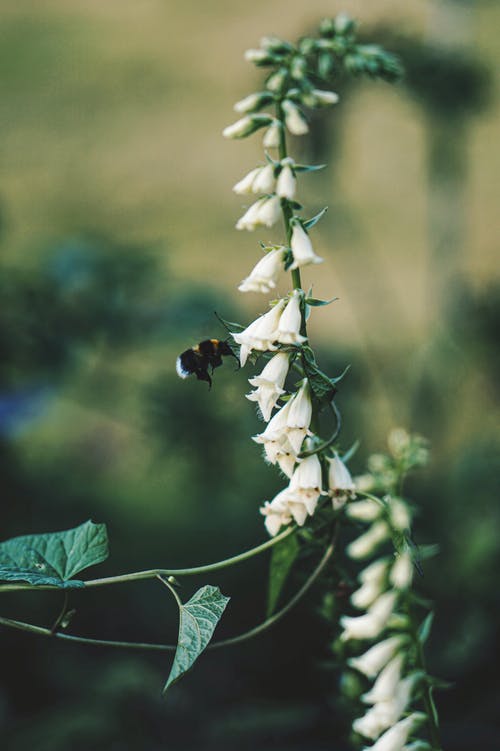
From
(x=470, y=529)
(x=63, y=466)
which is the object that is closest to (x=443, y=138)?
(x=470, y=529)

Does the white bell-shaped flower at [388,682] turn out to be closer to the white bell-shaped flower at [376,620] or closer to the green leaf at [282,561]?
the white bell-shaped flower at [376,620]

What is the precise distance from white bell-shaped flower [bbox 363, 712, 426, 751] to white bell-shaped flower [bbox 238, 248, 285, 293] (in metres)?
0.85

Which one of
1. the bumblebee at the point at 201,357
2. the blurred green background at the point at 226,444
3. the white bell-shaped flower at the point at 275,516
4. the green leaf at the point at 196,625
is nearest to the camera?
the green leaf at the point at 196,625

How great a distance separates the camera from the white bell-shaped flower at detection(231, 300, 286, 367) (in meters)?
1.50

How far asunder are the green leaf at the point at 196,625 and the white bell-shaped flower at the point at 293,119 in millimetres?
832

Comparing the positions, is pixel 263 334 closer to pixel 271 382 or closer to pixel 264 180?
pixel 271 382

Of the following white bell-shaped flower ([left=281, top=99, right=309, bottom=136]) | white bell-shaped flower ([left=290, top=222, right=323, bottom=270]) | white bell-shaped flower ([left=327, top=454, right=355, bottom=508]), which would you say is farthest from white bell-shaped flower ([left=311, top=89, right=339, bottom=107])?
white bell-shaped flower ([left=327, top=454, right=355, bottom=508])

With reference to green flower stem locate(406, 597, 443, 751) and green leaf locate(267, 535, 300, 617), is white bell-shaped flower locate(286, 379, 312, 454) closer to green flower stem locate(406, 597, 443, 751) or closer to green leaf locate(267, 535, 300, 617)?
green leaf locate(267, 535, 300, 617)

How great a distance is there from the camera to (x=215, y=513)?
4.38m

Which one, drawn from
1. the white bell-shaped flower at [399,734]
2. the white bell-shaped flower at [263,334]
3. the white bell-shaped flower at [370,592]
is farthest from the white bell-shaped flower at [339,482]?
the white bell-shaped flower at [399,734]

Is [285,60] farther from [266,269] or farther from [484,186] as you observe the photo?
[484,186]

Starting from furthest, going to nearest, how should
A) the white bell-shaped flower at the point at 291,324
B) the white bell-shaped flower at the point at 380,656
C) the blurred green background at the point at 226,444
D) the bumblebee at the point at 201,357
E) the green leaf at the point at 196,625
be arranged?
the blurred green background at the point at 226,444, the bumblebee at the point at 201,357, the white bell-shaped flower at the point at 380,656, the white bell-shaped flower at the point at 291,324, the green leaf at the point at 196,625

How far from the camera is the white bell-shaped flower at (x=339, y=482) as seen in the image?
5.01ft

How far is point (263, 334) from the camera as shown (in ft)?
4.94
